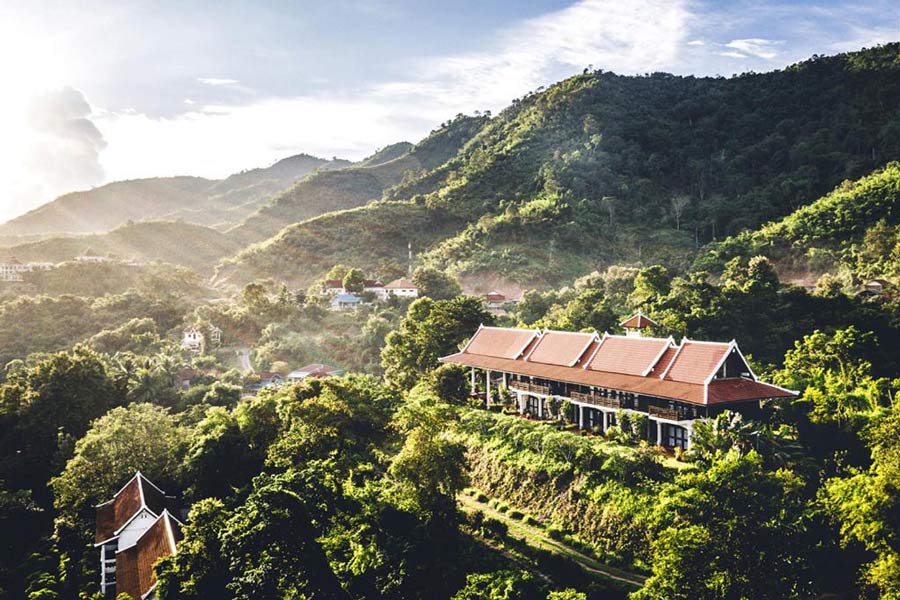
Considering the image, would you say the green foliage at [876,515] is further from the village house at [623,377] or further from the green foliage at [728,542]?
the village house at [623,377]

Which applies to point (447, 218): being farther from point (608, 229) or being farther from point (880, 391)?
point (880, 391)

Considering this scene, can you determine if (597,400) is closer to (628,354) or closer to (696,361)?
(628,354)

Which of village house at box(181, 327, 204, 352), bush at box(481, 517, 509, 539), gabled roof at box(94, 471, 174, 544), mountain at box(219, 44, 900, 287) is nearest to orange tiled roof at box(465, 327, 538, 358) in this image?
bush at box(481, 517, 509, 539)

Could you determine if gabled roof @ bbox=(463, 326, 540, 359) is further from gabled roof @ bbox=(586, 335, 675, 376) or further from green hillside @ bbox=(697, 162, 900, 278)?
green hillside @ bbox=(697, 162, 900, 278)

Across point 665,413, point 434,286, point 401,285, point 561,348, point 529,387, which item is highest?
point 401,285

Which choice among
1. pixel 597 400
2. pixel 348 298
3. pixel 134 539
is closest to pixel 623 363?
pixel 597 400

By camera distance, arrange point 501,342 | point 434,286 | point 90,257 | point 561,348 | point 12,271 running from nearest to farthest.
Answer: point 561,348 → point 501,342 → point 434,286 → point 12,271 → point 90,257

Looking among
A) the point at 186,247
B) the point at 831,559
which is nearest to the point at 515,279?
the point at 831,559
